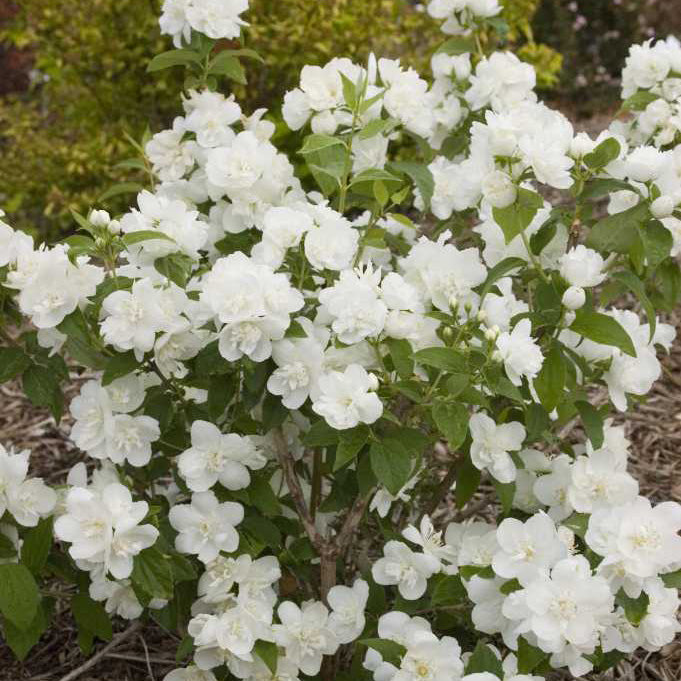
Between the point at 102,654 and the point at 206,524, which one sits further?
the point at 102,654

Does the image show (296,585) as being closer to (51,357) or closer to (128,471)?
(128,471)

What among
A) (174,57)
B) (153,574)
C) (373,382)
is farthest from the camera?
(174,57)

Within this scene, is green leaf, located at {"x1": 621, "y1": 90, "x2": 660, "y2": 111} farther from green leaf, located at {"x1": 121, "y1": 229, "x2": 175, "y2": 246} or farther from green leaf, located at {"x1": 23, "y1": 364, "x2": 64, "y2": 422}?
green leaf, located at {"x1": 23, "y1": 364, "x2": 64, "y2": 422}

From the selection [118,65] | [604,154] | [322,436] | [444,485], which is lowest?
[118,65]

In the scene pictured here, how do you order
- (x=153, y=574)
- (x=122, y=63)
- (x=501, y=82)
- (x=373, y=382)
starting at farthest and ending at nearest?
(x=122, y=63) < (x=501, y=82) < (x=153, y=574) < (x=373, y=382)

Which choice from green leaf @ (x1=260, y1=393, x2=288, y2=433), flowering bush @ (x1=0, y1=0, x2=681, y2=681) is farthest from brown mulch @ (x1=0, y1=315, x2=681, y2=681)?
green leaf @ (x1=260, y1=393, x2=288, y2=433)

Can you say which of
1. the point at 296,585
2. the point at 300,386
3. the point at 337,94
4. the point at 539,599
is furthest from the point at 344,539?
the point at 337,94

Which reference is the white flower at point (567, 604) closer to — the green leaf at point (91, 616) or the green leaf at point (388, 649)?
the green leaf at point (388, 649)

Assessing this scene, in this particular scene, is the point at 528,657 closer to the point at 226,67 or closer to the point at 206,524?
the point at 206,524

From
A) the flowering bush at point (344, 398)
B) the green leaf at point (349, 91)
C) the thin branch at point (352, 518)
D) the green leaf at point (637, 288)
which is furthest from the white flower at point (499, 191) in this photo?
the thin branch at point (352, 518)

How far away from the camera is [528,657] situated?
1623 mm

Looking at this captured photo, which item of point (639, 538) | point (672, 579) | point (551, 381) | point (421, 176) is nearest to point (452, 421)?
point (551, 381)

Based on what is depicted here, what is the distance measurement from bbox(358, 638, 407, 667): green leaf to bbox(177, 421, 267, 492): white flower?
0.37 m

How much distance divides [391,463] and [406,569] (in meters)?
0.35
